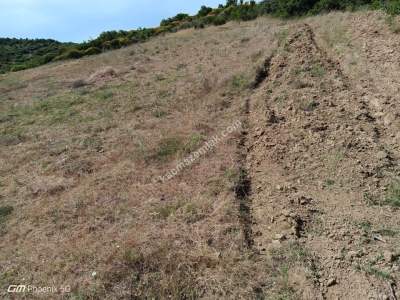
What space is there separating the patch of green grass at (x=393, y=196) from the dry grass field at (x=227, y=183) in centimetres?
3

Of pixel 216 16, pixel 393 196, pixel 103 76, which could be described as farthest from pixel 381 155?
pixel 216 16

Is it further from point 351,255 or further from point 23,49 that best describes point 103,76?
point 23,49

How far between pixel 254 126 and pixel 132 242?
11.6ft

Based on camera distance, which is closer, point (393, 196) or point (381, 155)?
point (393, 196)

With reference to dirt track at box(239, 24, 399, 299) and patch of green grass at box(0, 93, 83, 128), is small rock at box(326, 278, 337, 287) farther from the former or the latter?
patch of green grass at box(0, 93, 83, 128)

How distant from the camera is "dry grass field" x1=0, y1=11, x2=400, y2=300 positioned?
386 centimetres

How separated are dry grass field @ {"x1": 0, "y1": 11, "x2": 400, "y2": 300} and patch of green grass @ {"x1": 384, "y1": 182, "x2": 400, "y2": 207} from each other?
0.03 m

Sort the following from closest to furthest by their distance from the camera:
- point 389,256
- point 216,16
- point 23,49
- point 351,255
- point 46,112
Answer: point 389,256, point 351,255, point 46,112, point 216,16, point 23,49

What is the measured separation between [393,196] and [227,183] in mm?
2167

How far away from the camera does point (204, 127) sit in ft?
23.7

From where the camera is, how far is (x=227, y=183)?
5.32 meters

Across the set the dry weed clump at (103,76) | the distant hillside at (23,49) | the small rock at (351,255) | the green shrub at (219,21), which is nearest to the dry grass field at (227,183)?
the small rock at (351,255)

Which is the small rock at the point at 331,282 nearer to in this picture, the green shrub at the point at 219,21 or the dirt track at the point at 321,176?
the dirt track at the point at 321,176

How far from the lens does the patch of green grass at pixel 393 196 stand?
4.46m
